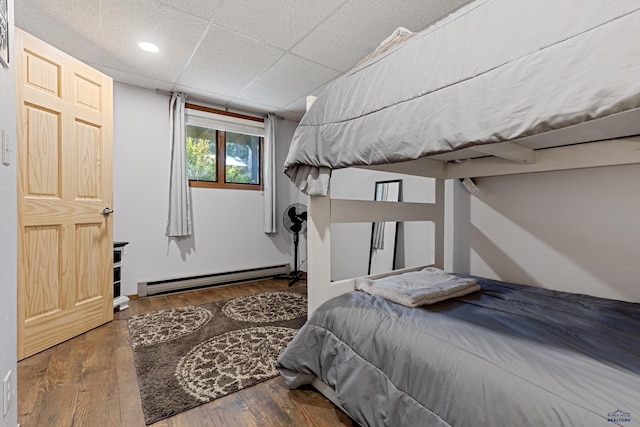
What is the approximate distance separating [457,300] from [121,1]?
2642mm

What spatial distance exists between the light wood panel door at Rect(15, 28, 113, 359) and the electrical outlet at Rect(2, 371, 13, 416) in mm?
1110

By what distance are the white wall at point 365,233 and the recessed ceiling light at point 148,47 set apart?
2.17 metres

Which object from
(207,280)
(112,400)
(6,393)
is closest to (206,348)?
(112,400)

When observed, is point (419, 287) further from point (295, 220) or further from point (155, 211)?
point (155, 211)

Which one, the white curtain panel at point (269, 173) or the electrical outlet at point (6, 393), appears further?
the white curtain panel at point (269, 173)

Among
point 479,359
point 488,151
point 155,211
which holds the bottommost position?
point 479,359

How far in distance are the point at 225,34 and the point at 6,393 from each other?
234cm

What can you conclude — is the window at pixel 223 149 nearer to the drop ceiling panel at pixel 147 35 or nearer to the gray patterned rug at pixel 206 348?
the drop ceiling panel at pixel 147 35

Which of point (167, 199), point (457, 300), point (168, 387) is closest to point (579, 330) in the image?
A: point (457, 300)

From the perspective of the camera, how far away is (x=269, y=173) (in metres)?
3.95

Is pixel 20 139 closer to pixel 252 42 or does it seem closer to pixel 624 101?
pixel 252 42

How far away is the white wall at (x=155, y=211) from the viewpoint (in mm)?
3119

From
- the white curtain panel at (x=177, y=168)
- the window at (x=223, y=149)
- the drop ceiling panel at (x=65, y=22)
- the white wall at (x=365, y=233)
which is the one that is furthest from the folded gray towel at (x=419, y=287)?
the window at (x=223, y=149)

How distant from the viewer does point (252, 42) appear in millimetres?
2297
